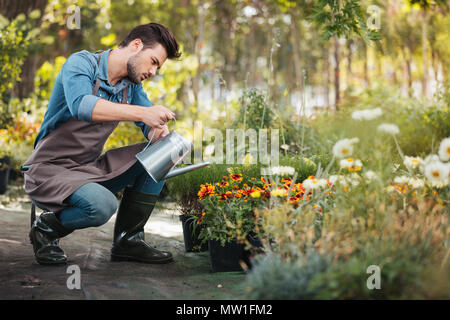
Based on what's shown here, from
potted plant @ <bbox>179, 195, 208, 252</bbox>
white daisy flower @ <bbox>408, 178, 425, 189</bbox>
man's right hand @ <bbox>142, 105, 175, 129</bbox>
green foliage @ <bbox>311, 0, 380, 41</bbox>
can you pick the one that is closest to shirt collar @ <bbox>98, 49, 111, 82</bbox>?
man's right hand @ <bbox>142, 105, 175, 129</bbox>

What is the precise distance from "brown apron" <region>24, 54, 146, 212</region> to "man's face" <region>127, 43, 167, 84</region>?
0.68ft

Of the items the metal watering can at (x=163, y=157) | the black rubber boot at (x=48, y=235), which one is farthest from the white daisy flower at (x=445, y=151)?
the black rubber boot at (x=48, y=235)

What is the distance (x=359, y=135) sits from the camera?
2.71 m

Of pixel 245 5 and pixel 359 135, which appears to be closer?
pixel 359 135

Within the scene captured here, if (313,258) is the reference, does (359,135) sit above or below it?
above

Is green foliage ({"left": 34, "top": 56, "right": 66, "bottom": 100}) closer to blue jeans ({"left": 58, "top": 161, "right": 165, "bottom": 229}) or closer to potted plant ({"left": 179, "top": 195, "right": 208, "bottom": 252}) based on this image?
potted plant ({"left": 179, "top": 195, "right": 208, "bottom": 252})

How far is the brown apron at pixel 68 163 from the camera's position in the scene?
2.65 m

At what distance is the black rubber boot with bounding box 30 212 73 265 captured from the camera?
2695 millimetres

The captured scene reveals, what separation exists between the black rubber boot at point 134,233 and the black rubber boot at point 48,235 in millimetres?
346

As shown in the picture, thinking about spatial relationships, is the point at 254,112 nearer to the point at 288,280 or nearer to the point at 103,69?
the point at 103,69
